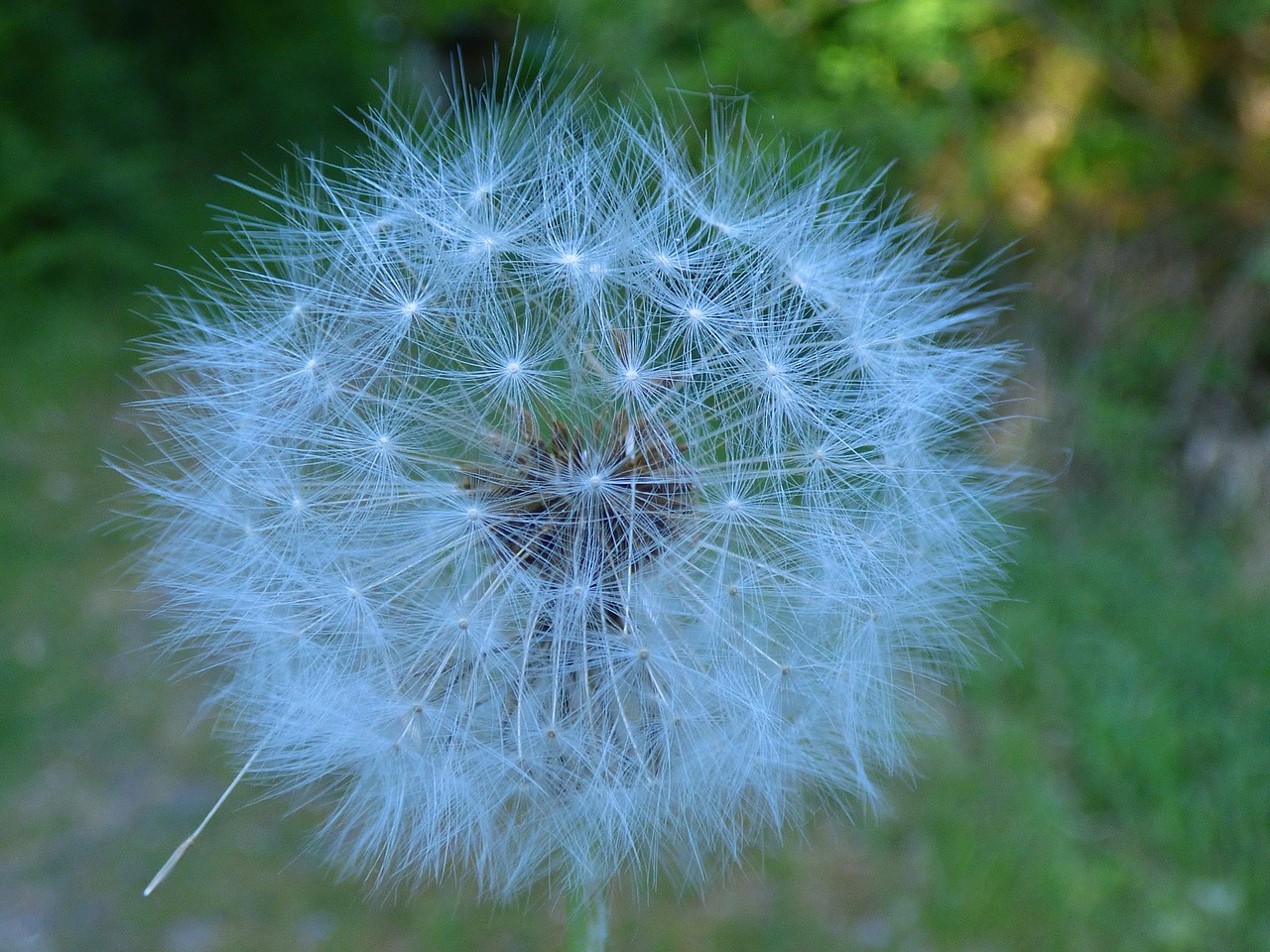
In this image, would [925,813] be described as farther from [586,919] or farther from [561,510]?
[561,510]

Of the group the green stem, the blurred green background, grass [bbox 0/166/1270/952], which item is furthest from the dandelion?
grass [bbox 0/166/1270/952]

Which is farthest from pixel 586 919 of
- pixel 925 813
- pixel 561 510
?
pixel 925 813

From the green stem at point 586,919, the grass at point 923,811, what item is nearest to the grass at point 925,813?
the grass at point 923,811

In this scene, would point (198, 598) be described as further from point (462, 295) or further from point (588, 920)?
point (588, 920)

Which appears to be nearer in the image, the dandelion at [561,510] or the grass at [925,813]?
the dandelion at [561,510]

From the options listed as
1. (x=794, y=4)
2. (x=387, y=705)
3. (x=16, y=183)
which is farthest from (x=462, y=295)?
(x=16, y=183)

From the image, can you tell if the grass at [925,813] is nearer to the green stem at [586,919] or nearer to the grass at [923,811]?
the grass at [923,811]
